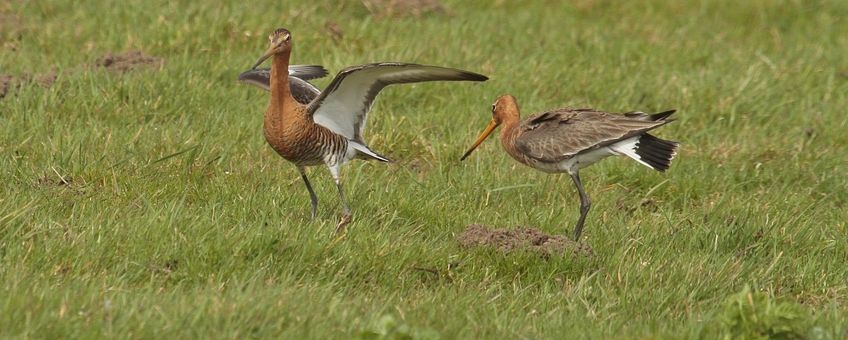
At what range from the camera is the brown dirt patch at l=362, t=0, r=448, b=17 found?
12.3 m

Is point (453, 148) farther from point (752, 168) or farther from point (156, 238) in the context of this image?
point (156, 238)

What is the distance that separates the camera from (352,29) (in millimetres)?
11648

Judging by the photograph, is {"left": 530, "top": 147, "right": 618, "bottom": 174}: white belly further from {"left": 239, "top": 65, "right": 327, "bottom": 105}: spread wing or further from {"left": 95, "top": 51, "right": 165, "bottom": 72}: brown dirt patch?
{"left": 95, "top": 51, "right": 165, "bottom": 72}: brown dirt patch

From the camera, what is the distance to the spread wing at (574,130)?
26.7ft

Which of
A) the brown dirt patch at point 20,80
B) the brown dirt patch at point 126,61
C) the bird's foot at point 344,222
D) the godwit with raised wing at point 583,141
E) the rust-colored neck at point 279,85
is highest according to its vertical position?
the rust-colored neck at point 279,85

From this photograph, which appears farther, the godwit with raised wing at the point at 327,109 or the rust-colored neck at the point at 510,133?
the rust-colored neck at the point at 510,133

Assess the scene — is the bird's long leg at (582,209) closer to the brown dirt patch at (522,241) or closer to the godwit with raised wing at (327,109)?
the brown dirt patch at (522,241)

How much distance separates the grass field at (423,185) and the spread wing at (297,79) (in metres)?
0.55

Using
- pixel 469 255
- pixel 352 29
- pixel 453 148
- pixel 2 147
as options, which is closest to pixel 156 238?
pixel 469 255

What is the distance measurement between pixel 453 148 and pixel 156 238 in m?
3.19

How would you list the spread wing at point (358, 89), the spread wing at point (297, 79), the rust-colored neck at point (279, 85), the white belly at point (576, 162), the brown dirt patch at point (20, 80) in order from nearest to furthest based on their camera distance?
the spread wing at point (358, 89) < the rust-colored neck at point (279, 85) < the white belly at point (576, 162) < the spread wing at point (297, 79) < the brown dirt patch at point (20, 80)

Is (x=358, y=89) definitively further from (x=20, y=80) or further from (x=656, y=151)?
(x=20, y=80)

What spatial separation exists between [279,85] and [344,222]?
3.17 ft

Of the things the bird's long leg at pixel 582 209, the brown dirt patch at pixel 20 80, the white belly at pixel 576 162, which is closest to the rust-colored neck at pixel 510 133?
the white belly at pixel 576 162
